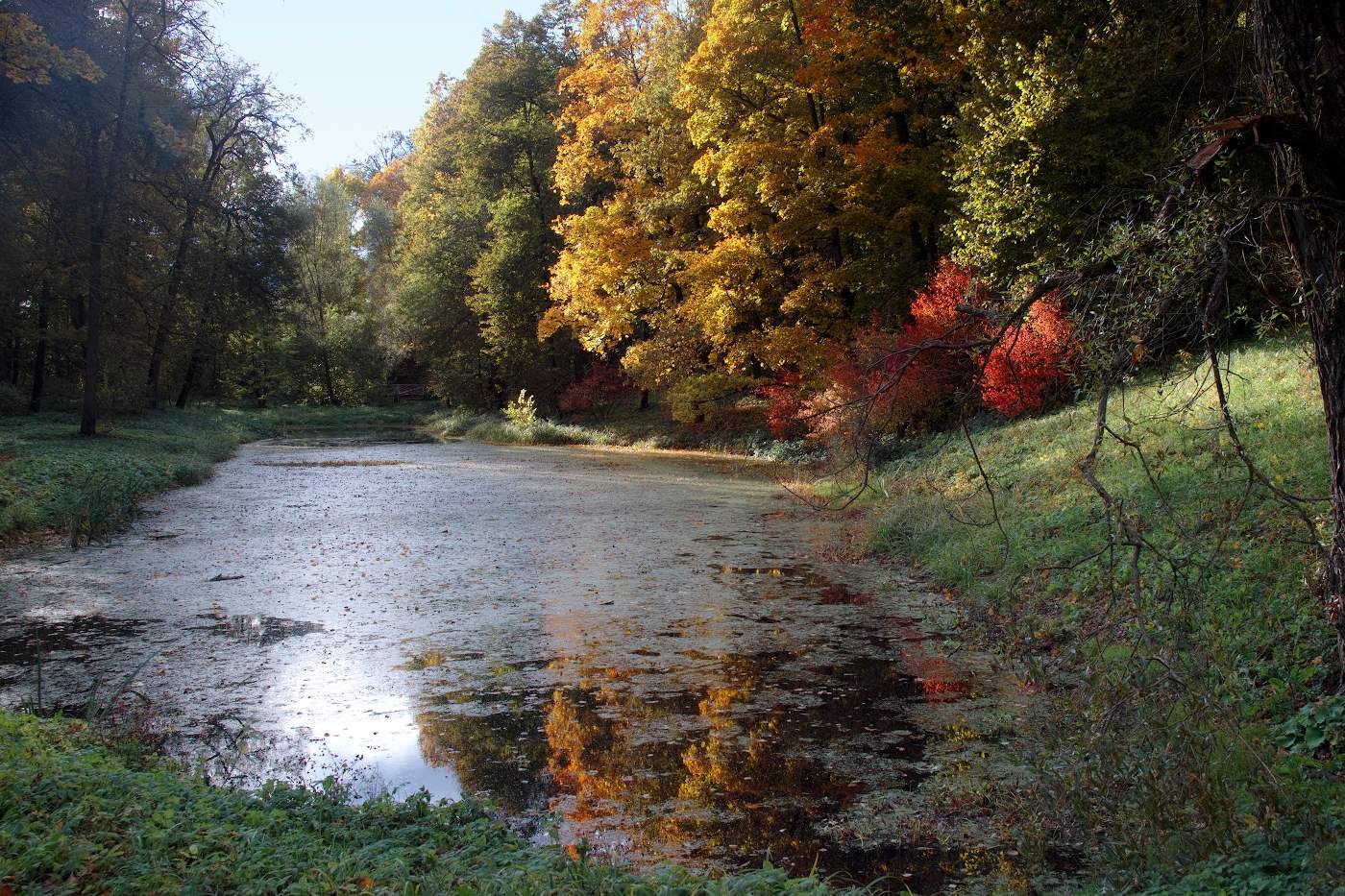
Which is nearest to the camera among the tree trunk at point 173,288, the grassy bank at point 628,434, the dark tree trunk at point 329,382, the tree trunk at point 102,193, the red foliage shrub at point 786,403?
the tree trunk at point 102,193

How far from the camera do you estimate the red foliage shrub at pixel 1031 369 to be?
46.2ft

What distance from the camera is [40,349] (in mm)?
26453

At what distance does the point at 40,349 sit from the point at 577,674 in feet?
84.2

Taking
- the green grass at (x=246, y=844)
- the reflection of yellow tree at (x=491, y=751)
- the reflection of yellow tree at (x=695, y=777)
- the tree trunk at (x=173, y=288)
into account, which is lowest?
the reflection of yellow tree at (x=491, y=751)

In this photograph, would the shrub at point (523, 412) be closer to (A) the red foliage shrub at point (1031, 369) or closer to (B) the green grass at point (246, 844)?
(A) the red foliage shrub at point (1031, 369)

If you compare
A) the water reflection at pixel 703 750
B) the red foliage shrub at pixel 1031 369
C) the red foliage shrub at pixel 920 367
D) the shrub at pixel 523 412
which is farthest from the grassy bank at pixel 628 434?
the water reflection at pixel 703 750

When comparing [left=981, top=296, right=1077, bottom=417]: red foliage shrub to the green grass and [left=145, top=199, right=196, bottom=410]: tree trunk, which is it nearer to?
the green grass

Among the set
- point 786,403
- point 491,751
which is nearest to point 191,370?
point 786,403

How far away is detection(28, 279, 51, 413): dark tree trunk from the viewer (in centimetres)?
2475

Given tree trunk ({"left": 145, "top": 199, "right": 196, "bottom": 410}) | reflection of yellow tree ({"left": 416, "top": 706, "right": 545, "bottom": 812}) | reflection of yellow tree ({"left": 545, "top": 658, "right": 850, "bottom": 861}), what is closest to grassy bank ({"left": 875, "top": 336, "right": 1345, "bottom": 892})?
reflection of yellow tree ({"left": 545, "top": 658, "right": 850, "bottom": 861})

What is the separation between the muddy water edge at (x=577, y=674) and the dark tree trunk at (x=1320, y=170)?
2288 millimetres

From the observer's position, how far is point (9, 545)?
11.7 metres

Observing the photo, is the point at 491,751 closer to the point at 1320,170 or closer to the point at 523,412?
the point at 1320,170

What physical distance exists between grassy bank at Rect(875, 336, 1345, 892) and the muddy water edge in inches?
19.6
